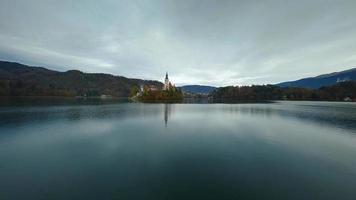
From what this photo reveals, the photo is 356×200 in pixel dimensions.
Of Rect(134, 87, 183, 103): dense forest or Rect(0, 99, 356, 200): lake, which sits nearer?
Rect(0, 99, 356, 200): lake

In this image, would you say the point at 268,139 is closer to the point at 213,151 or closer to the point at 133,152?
the point at 213,151

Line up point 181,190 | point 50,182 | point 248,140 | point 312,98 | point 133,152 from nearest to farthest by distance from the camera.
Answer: point 181,190, point 50,182, point 133,152, point 248,140, point 312,98

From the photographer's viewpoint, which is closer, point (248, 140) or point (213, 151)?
point (213, 151)

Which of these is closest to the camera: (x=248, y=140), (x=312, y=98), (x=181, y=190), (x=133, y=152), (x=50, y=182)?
(x=181, y=190)

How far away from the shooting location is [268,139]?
24875 millimetres

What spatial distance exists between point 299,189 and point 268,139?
46.7 feet

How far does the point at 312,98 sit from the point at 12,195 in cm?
23171

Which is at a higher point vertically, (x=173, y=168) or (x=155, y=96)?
(x=155, y=96)

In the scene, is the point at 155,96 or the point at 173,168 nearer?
the point at 173,168

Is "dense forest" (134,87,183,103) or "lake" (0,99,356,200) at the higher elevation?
"dense forest" (134,87,183,103)

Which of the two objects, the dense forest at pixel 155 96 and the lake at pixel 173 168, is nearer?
the lake at pixel 173 168

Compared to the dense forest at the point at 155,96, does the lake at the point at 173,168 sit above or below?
below

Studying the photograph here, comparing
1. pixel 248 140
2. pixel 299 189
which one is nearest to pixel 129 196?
pixel 299 189

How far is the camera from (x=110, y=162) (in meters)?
15.5
